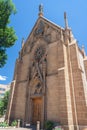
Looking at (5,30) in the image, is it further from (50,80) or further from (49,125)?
(49,125)

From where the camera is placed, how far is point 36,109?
615 inches

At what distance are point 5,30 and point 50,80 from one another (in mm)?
7157

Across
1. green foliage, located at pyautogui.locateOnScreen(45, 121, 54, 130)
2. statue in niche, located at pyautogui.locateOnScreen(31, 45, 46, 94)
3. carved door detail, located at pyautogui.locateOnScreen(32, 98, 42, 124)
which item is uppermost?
statue in niche, located at pyautogui.locateOnScreen(31, 45, 46, 94)

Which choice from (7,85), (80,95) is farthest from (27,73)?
(7,85)

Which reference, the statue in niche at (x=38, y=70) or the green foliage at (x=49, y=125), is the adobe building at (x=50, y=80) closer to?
the statue in niche at (x=38, y=70)

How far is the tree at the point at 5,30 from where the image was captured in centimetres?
1180

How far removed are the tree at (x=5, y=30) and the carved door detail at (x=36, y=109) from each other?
6499mm

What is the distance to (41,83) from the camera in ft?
51.3

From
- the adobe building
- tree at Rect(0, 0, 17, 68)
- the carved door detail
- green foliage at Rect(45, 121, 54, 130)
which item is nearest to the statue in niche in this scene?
the adobe building

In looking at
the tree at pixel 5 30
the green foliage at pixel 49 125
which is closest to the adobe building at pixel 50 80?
the green foliage at pixel 49 125

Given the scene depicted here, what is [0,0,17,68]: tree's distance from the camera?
11.8m

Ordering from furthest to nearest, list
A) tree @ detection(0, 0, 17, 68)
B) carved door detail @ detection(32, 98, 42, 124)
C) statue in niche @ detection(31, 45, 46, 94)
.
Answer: statue in niche @ detection(31, 45, 46, 94)
carved door detail @ detection(32, 98, 42, 124)
tree @ detection(0, 0, 17, 68)

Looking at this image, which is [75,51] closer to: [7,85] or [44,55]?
[44,55]

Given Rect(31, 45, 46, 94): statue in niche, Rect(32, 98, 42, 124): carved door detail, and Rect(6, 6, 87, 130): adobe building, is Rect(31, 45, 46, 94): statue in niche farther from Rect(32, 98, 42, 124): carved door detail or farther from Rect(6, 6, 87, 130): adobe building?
Rect(32, 98, 42, 124): carved door detail
